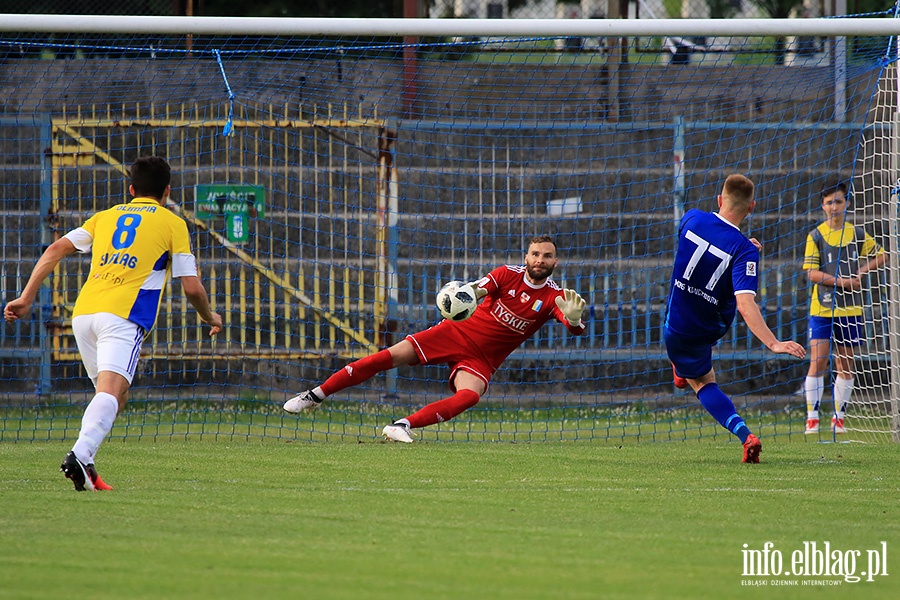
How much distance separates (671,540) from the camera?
182 inches

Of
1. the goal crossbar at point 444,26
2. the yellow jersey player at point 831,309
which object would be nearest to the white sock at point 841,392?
the yellow jersey player at point 831,309

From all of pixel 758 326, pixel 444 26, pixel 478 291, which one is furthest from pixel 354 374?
pixel 758 326

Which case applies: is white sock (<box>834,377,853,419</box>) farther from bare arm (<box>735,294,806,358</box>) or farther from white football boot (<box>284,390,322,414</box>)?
white football boot (<box>284,390,322,414</box>)

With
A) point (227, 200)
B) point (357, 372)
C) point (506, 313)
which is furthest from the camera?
point (227, 200)

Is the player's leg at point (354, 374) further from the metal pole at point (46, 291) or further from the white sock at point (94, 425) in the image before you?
the metal pole at point (46, 291)

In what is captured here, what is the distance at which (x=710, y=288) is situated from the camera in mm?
7520

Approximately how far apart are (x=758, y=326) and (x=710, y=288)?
0.64m

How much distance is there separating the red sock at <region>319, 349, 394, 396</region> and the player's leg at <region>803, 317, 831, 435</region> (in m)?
3.63

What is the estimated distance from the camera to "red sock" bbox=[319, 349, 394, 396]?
331 inches

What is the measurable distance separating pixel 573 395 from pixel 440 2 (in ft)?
18.6

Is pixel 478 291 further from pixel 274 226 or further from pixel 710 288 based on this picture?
pixel 274 226

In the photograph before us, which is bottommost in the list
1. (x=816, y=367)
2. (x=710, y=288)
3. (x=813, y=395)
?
(x=813, y=395)

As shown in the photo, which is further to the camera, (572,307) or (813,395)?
(813,395)

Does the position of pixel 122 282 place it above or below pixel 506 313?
above
